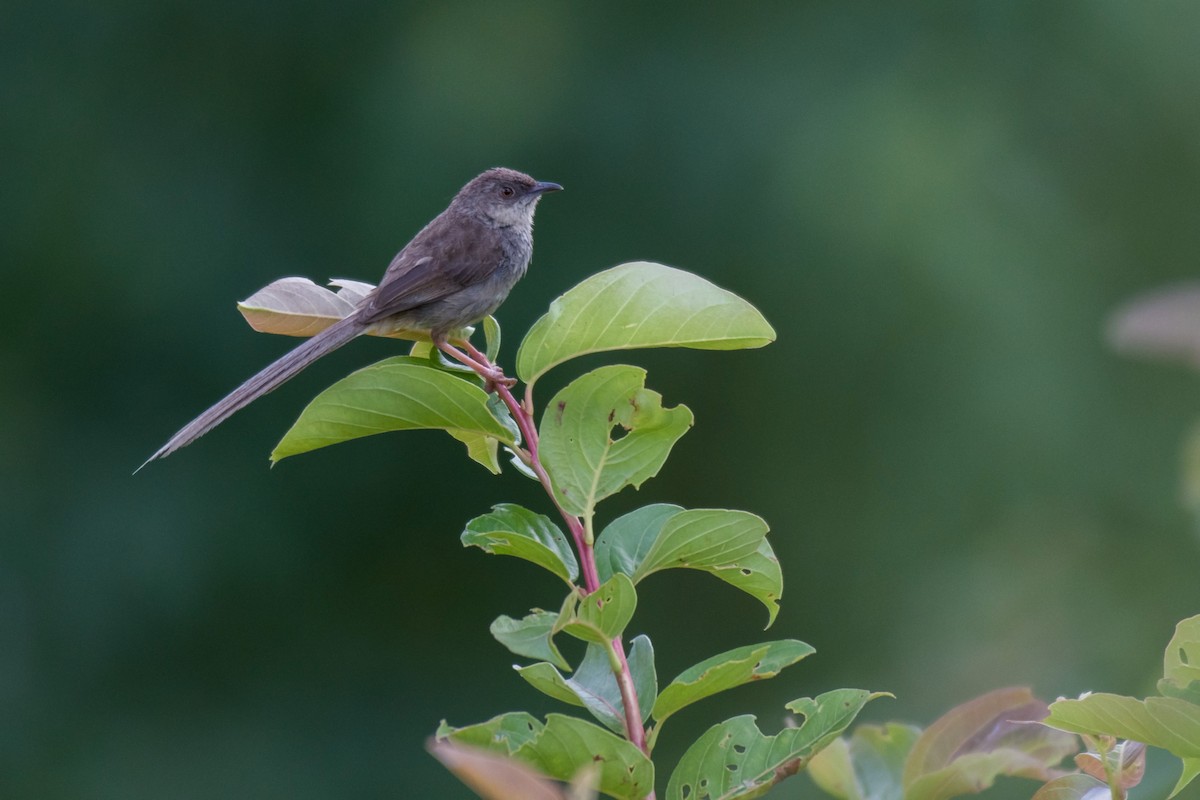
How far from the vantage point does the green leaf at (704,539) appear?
156 cm

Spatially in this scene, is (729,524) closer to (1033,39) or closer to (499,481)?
(499,481)

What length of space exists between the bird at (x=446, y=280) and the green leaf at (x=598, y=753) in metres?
0.97

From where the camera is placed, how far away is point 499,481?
972cm

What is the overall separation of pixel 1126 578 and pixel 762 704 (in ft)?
9.42

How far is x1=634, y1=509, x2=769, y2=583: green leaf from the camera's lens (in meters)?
1.56

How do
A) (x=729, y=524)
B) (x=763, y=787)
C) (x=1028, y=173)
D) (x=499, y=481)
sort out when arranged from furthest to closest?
(x=1028, y=173)
(x=499, y=481)
(x=729, y=524)
(x=763, y=787)

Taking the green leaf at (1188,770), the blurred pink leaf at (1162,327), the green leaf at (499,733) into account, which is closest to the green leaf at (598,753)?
the green leaf at (499,733)

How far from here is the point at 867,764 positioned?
1548mm

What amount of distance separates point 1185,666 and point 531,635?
71 cm

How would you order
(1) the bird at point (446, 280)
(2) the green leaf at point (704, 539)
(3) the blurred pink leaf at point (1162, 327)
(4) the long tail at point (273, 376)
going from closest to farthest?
1. (3) the blurred pink leaf at point (1162, 327)
2. (2) the green leaf at point (704, 539)
3. (4) the long tail at point (273, 376)
4. (1) the bird at point (446, 280)

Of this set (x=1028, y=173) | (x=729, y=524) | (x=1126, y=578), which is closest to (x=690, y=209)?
(x=1028, y=173)

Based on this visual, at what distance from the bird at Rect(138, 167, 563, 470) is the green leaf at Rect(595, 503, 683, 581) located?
0.79 meters

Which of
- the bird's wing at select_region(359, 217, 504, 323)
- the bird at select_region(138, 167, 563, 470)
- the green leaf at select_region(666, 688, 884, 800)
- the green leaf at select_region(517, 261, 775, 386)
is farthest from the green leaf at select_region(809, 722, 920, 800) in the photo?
the bird's wing at select_region(359, 217, 504, 323)

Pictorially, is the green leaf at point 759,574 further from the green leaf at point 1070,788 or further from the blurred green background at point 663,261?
the blurred green background at point 663,261
